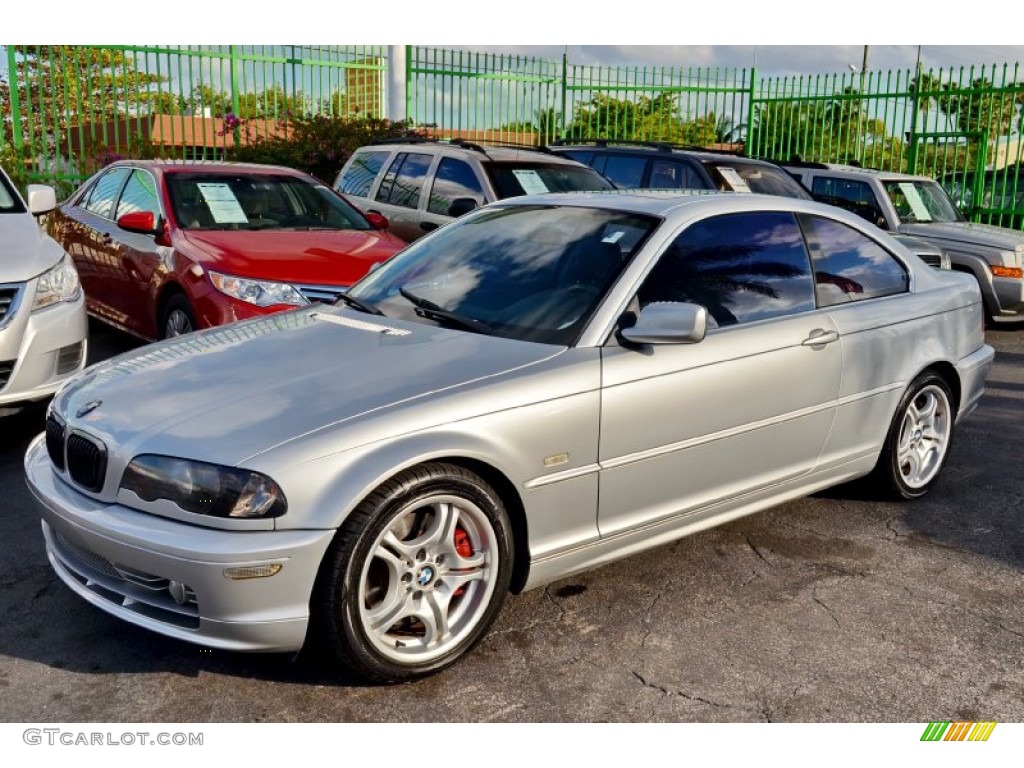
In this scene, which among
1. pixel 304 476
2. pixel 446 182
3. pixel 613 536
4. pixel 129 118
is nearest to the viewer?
pixel 304 476

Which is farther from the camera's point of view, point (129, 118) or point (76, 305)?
point (129, 118)

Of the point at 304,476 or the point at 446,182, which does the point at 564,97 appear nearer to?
the point at 446,182

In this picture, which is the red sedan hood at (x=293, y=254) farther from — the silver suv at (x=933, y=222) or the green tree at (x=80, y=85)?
the green tree at (x=80, y=85)

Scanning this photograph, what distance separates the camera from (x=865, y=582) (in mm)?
4391

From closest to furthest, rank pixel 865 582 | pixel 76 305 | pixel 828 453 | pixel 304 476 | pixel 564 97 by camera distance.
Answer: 1. pixel 304 476
2. pixel 865 582
3. pixel 828 453
4. pixel 76 305
5. pixel 564 97

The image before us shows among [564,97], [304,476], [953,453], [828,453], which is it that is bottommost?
[953,453]

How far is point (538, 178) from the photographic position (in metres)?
9.58

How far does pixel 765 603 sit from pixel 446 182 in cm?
622

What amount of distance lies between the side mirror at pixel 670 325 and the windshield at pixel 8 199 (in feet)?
15.8

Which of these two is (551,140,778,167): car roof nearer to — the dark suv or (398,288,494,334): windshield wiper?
the dark suv

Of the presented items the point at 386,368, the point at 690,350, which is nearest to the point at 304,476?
the point at 386,368

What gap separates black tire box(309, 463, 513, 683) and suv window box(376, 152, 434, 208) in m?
6.57

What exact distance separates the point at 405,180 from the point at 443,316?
19.8 ft

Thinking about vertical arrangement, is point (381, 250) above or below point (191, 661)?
above
